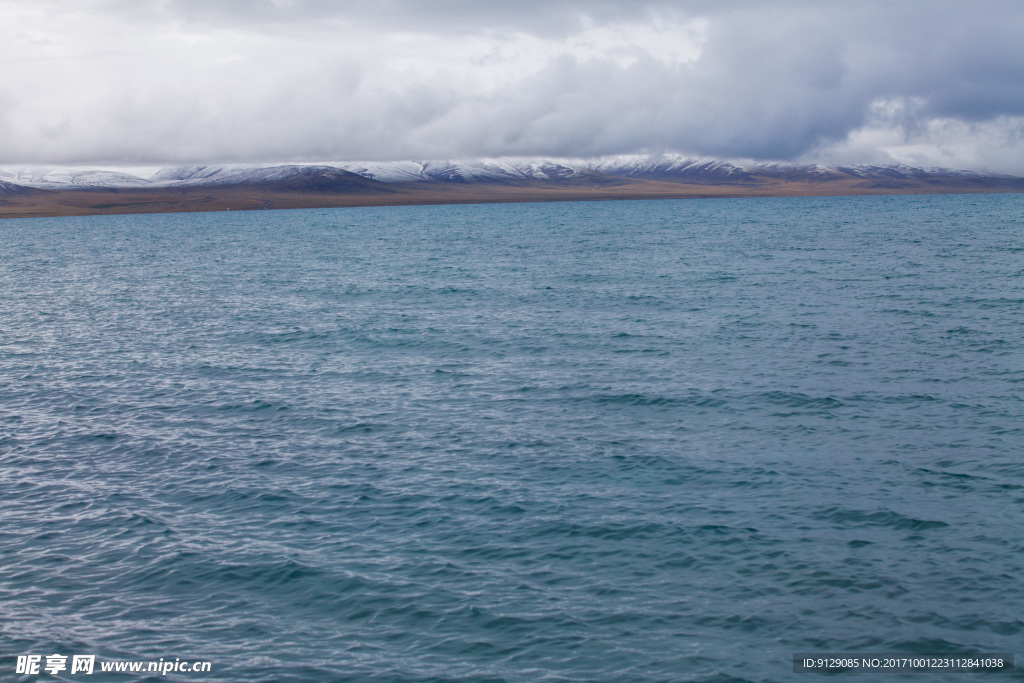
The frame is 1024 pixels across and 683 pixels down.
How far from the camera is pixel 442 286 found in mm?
59688

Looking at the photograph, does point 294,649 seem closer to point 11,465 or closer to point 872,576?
point 872,576

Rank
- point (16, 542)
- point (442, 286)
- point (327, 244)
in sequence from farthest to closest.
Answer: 1. point (327, 244)
2. point (442, 286)
3. point (16, 542)

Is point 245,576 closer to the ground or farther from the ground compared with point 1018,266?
closer to the ground

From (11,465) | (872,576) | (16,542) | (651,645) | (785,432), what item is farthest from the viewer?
Answer: (785,432)

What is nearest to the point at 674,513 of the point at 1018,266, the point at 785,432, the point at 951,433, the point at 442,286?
the point at 785,432

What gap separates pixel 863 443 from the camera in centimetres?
2280

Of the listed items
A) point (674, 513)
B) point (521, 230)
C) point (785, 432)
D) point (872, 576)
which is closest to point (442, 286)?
point (785, 432)

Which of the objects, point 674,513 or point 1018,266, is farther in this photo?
point 1018,266

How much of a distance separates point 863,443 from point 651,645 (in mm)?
12216

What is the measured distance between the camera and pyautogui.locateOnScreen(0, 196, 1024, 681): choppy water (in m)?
14.0

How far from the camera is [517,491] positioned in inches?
781

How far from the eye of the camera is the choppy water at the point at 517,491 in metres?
14.0

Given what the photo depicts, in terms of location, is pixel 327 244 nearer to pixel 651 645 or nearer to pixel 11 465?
pixel 11 465

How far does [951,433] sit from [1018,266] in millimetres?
48949
